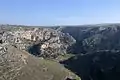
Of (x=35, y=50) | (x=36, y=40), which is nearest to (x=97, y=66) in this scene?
(x=35, y=50)

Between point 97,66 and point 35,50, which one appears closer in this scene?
point 97,66

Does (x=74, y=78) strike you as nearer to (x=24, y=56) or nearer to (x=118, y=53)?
(x=24, y=56)

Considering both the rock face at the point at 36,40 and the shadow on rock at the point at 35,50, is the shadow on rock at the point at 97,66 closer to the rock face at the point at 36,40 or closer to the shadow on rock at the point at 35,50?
the rock face at the point at 36,40

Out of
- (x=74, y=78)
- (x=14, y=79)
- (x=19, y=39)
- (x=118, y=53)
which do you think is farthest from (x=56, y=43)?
(x=14, y=79)

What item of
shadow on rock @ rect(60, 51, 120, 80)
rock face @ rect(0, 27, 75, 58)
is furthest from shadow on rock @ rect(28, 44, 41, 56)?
shadow on rock @ rect(60, 51, 120, 80)

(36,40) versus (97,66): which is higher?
(36,40)

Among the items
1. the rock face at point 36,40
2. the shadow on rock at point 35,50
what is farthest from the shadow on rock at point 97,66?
the shadow on rock at point 35,50

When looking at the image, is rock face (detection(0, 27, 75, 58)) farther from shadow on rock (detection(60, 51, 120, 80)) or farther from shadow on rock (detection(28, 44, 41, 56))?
shadow on rock (detection(60, 51, 120, 80))

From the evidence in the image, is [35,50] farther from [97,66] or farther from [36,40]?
[97,66]
